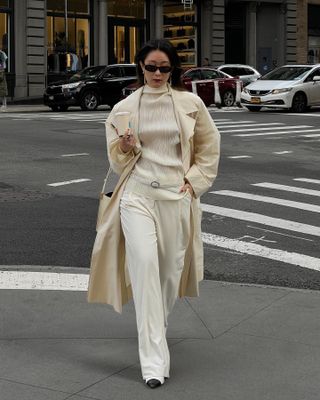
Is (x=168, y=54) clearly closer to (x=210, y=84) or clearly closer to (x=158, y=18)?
(x=210, y=84)

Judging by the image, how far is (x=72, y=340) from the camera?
18.5 feet

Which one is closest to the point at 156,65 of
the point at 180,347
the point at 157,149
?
the point at 157,149

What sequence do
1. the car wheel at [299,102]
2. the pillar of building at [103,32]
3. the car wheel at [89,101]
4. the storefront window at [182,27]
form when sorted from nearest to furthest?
the car wheel at [299,102], the car wheel at [89,101], the pillar of building at [103,32], the storefront window at [182,27]

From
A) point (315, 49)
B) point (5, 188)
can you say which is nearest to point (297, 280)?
point (5, 188)

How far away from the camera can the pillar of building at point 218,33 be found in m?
43.6

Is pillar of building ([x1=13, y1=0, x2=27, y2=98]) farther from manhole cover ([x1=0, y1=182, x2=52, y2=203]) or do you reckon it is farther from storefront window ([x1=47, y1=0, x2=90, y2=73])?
manhole cover ([x1=0, y1=182, x2=52, y2=203])

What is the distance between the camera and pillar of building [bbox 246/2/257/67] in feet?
148

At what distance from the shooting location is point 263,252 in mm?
8750

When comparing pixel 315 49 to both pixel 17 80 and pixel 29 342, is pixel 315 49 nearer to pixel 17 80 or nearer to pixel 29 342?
pixel 17 80

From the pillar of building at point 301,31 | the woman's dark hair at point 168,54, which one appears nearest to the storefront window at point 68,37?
the pillar of building at point 301,31

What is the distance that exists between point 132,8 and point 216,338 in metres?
37.0

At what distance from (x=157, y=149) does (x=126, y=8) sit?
3703 centimetres

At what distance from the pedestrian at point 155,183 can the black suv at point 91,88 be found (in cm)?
2597

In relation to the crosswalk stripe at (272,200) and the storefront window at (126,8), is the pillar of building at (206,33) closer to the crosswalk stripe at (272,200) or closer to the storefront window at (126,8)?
the storefront window at (126,8)
